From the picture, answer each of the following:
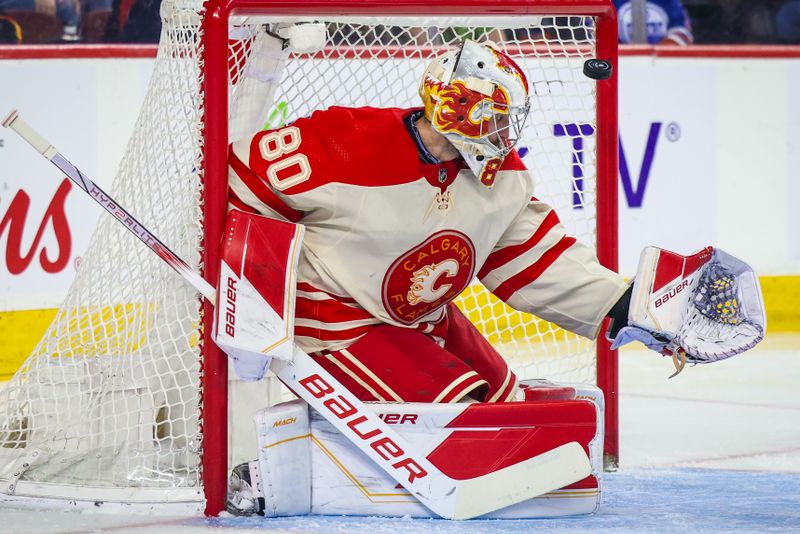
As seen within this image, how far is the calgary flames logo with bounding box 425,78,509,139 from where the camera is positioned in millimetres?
2184

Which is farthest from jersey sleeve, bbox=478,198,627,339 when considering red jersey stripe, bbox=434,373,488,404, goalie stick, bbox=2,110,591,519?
goalie stick, bbox=2,110,591,519

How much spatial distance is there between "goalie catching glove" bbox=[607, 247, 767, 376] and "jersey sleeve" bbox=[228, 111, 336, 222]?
632 mm

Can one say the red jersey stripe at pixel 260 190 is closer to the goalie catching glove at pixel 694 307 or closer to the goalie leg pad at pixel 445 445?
the goalie leg pad at pixel 445 445

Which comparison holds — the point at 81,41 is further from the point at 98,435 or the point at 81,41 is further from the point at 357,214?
the point at 357,214

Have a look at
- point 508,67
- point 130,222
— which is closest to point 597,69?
point 508,67

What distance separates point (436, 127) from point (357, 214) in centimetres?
20

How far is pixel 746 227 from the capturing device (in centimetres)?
457

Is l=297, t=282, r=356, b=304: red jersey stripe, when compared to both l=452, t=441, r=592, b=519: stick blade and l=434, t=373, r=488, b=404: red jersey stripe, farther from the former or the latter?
l=452, t=441, r=592, b=519: stick blade

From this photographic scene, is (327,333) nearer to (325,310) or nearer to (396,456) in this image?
(325,310)

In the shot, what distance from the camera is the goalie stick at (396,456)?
7.18ft

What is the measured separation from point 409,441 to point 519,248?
18.1 inches

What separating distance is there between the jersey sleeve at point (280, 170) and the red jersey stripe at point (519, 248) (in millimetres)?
415

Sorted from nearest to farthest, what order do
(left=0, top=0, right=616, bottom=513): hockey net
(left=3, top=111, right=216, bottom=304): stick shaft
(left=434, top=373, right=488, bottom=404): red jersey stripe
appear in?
(left=3, top=111, right=216, bottom=304): stick shaft → (left=434, top=373, right=488, bottom=404): red jersey stripe → (left=0, top=0, right=616, bottom=513): hockey net

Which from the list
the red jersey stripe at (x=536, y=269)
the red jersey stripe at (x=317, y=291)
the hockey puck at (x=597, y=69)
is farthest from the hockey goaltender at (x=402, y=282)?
the hockey puck at (x=597, y=69)
